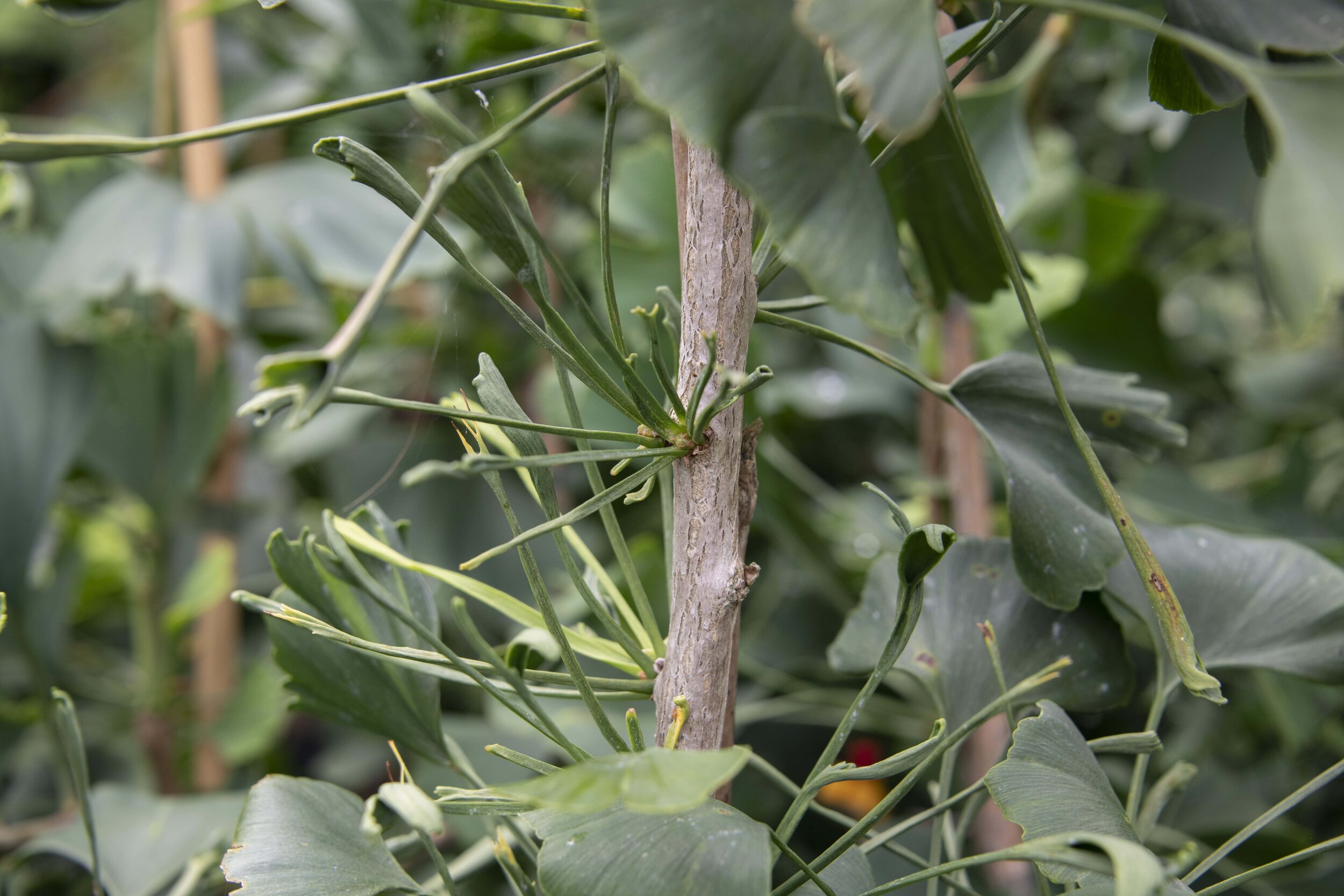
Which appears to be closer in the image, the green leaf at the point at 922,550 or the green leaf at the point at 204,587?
the green leaf at the point at 922,550

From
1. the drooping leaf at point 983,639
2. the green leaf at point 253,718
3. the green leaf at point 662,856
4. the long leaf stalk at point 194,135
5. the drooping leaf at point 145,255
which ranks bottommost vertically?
the green leaf at point 253,718

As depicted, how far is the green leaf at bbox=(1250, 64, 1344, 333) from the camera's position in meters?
0.14

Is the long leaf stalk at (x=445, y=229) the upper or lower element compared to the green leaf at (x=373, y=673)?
upper

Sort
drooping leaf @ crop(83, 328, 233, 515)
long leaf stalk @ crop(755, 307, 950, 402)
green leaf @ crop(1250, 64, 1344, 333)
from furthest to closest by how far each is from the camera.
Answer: drooping leaf @ crop(83, 328, 233, 515), long leaf stalk @ crop(755, 307, 950, 402), green leaf @ crop(1250, 64, 1344, 333)

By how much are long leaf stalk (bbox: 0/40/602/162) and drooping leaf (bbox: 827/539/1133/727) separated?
21cm

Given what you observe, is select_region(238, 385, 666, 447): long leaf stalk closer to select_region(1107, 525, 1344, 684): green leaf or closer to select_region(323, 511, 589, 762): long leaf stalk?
select_region(323, 511, 589, 762): long leaf stalk

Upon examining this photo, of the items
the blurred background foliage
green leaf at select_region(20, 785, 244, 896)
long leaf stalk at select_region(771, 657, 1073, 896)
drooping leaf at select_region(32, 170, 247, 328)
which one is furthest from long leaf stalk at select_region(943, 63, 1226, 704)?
drooping leaf at select_region(32, 170, 247, 328)

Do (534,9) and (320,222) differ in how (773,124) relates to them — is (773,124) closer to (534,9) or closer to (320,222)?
(534,9)

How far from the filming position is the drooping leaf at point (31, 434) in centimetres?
48

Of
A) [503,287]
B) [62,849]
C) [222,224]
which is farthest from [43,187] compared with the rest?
[62,849]

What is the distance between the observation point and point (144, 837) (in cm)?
39

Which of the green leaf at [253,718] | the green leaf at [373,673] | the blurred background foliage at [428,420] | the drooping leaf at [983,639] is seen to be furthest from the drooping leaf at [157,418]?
the drooping leaf at [983,639]

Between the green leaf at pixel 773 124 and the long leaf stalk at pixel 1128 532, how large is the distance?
5cm

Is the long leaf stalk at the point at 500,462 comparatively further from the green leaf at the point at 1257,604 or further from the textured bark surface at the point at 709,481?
the green leaf at the point at 1257,604
